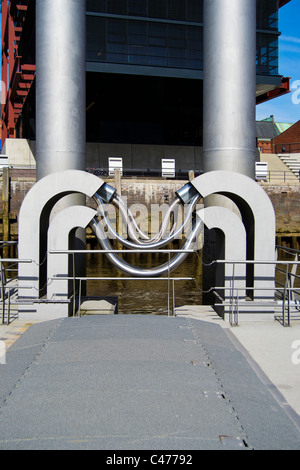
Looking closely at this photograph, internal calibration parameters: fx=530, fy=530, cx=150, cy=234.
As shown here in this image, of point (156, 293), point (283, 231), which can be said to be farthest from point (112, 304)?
point (283, 231)

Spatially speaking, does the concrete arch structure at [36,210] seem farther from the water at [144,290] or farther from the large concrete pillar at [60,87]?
the water at [144,290]

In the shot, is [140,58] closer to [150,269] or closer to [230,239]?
[150,269]

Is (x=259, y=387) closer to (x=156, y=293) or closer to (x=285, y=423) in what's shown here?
(x=285, y=423)

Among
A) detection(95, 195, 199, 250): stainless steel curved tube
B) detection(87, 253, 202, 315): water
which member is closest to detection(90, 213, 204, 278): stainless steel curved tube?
detection(95, 195, 199, 250): stainless steel curved tube

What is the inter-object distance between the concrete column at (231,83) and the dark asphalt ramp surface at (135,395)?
227 inches

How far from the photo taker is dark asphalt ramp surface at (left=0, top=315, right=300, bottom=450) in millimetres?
4098

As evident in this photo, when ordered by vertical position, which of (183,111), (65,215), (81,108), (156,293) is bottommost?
(156,293)

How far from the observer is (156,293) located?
2238cm

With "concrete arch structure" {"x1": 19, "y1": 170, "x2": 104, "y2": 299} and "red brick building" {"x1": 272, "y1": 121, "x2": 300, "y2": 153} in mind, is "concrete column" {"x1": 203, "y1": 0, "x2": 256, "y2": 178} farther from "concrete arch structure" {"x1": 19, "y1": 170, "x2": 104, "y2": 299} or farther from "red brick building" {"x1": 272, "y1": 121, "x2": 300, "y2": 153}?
"red brick building" {"x1": 272, "y1": 121, "x2": 300, "y2": 153}

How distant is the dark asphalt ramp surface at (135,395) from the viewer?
4.10m

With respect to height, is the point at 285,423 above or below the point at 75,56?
below

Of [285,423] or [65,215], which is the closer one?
[285,423]

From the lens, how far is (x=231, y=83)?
11.9 metres
